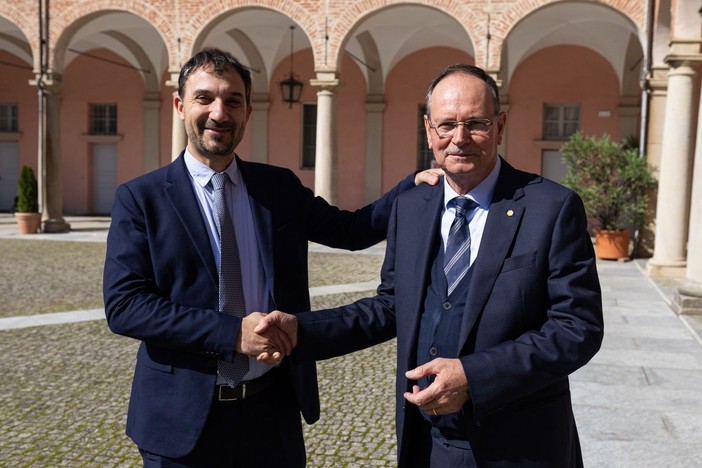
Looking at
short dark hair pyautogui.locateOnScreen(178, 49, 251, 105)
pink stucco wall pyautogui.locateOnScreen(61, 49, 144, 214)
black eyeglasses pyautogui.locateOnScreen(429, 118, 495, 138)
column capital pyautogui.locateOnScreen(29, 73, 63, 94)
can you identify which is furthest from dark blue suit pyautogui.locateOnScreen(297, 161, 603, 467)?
pink stucco wall pyautogui.locateOnScreen(61, 49, 144, 214)

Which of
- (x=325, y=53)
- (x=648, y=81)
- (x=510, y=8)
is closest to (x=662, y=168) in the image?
(x=648, y=81)

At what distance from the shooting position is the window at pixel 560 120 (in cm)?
1856

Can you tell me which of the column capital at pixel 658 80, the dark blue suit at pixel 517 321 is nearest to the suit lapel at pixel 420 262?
the dark blue suit at pixel 517 321

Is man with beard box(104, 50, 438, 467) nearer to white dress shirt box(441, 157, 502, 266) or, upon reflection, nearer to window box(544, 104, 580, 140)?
white dress shirt box(441, 157, 502, 266)

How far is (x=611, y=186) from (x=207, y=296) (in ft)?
37.2

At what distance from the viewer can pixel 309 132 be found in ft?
66.5

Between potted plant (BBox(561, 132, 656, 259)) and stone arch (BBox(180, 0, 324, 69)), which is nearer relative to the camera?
potted plant (BBox(561, 132, 656, 259))

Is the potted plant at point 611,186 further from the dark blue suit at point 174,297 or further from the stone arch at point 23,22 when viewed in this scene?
the stone arch at point 23,22

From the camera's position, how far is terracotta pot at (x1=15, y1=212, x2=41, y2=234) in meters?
16.1

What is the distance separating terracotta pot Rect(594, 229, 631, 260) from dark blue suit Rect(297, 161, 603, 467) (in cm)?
1111

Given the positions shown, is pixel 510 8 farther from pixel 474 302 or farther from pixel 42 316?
pixel 474 302

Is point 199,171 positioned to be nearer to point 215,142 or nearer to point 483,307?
point 215,142

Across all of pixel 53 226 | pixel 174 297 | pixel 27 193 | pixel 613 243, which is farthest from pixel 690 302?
pixel 27 193

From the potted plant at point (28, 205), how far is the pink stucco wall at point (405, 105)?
27.4 ft
